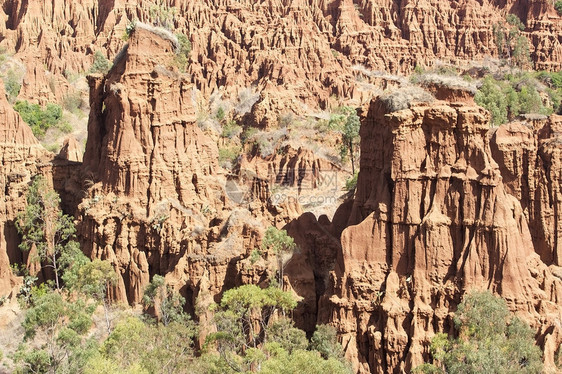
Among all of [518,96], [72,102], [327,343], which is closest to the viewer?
[327,343]

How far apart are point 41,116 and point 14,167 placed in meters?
29.8

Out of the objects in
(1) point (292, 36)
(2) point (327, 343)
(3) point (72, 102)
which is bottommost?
(2) point (327, 343)

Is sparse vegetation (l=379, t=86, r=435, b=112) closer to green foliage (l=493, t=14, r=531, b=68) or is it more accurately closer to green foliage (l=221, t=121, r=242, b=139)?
green foliage (l=221, t=121, r=242, b=139)

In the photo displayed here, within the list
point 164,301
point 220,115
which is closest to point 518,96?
point 220,115

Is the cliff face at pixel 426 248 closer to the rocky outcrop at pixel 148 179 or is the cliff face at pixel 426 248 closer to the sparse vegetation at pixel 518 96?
the rocky outcrop at pixel 148 179

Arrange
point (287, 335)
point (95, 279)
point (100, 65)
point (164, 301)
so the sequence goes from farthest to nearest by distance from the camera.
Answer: point (100, 65) < point (95, 279) < point (164, 301) < point (287, 335)

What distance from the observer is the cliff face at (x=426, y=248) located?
87.0ft

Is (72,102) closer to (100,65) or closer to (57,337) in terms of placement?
(100,65)

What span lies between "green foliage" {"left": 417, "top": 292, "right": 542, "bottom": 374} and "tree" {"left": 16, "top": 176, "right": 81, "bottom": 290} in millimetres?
21487

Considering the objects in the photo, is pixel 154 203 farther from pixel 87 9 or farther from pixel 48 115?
pixel 87 9

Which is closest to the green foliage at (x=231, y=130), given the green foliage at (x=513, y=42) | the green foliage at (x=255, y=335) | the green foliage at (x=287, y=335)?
the green foliage at (x=513, y=42)

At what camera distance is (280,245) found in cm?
3120

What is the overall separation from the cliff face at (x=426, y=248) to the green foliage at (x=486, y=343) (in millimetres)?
864

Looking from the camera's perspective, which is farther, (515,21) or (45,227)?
(515,21)
